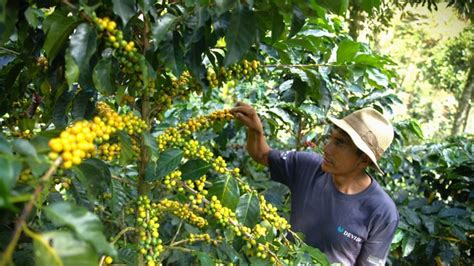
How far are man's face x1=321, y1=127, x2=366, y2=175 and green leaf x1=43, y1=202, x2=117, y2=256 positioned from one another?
158 cm

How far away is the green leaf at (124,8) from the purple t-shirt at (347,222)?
1.55 m

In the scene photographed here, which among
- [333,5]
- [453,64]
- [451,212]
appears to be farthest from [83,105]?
[453,64]

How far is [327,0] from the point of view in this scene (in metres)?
1.21

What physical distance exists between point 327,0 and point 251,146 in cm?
137

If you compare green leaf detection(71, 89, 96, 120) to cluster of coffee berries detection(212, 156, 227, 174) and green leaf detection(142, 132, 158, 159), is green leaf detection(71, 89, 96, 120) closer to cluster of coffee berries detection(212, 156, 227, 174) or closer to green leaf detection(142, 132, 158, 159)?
green leaf detection(142, 132, 158, 159)

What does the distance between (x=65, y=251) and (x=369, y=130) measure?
1.75 metres

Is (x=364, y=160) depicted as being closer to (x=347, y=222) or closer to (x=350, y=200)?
(x=350, y=200)

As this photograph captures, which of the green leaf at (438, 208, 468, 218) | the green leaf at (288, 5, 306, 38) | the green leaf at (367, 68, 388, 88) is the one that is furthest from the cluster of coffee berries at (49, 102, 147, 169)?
the green leaf at (438, 208, 468, 218)

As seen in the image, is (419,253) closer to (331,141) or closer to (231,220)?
(331,141)

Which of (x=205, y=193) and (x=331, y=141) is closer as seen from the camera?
(x=205, y=193)

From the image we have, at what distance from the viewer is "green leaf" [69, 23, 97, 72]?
100 centimetres

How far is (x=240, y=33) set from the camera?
1119 mm

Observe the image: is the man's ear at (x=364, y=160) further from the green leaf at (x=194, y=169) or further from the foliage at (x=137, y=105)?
the green leaf at (x=194, y=169)

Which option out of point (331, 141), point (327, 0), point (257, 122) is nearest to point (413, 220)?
point (331, 141)
